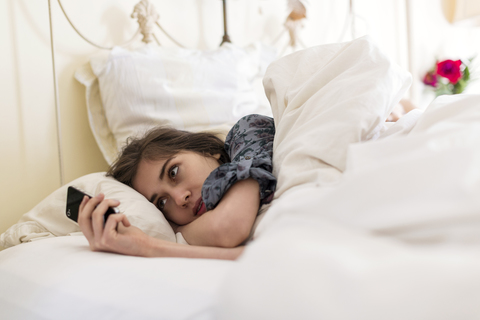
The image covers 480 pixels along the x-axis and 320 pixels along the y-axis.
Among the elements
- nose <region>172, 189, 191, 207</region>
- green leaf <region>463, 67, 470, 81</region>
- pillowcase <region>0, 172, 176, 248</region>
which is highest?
green leaf <region>463, 67, 470, 81</region>

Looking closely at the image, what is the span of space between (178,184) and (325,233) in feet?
1.75

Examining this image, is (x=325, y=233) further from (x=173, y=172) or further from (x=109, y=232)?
(x=173, y=172)

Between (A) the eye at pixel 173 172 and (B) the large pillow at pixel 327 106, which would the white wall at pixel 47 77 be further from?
(B) the large pillow at pixel 327 106

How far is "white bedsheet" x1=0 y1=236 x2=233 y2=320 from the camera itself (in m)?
0.44

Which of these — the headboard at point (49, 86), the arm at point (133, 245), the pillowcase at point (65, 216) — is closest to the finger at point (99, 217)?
the arm at point (133, 245)

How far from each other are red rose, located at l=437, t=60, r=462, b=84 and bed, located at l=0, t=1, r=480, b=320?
5.80ft

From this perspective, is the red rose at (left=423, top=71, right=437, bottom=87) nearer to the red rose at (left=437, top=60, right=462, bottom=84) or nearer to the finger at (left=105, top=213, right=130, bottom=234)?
the red rose at (left=437, top=60, right=462, bottom=84)

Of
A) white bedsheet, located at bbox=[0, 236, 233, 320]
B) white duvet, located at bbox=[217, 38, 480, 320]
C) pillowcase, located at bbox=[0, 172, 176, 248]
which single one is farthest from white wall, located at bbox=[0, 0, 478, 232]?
→ white duvet, located at bbox=[217, 38, 480, 320]

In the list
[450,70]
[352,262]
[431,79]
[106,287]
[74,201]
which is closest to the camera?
[352,262]

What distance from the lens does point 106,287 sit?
0.50 m

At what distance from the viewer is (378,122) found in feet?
2.23

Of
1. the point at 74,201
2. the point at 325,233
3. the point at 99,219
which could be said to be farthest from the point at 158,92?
the point at 325,233

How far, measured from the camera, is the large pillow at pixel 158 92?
123cm

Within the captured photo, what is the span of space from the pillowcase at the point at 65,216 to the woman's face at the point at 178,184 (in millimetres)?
37
